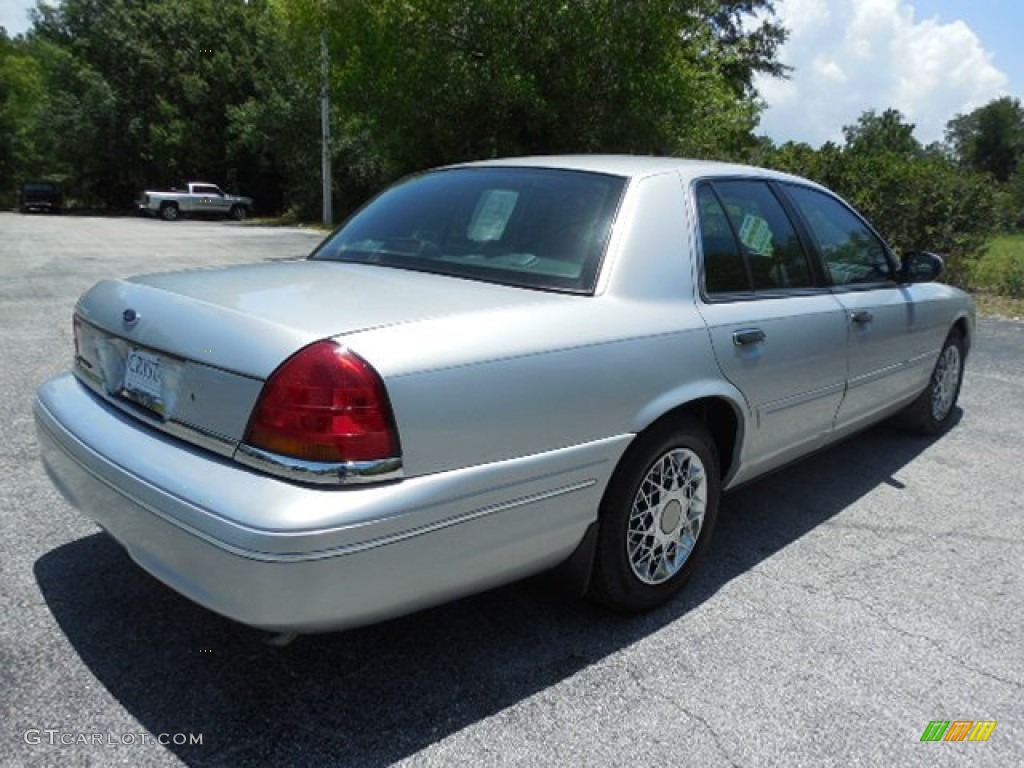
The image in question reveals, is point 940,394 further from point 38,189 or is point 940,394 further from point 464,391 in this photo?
point 38,189

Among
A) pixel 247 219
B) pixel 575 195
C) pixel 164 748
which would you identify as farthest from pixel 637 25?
pixel 247 219

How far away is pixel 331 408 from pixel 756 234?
2135 mm

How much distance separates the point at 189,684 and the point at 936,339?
4318 mm

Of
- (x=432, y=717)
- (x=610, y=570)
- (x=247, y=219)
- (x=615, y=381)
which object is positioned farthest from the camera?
(x=247, y=219)

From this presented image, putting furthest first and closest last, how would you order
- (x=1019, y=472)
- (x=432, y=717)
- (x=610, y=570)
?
(x=1019, y=472) < (x=610, y=570) < (x=432, y=717)

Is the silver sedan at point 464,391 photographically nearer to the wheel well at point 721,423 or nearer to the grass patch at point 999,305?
the wheel well at point 721,423

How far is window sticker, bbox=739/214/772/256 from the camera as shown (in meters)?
3.31

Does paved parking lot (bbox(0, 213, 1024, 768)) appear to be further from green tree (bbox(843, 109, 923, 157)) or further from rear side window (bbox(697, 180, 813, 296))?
green tree (bbox(843, 109, 923, 157))

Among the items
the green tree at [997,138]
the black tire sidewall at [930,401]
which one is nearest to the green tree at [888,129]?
the green tree at [997,138]

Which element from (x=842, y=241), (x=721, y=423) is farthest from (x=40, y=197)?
(x=721, y=423)

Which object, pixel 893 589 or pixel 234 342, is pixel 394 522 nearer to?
pixel 234 342

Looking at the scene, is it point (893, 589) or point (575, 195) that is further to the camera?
point (893, 589)

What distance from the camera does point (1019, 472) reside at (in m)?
4.68

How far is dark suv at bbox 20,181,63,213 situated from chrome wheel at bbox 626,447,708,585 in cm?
4042
